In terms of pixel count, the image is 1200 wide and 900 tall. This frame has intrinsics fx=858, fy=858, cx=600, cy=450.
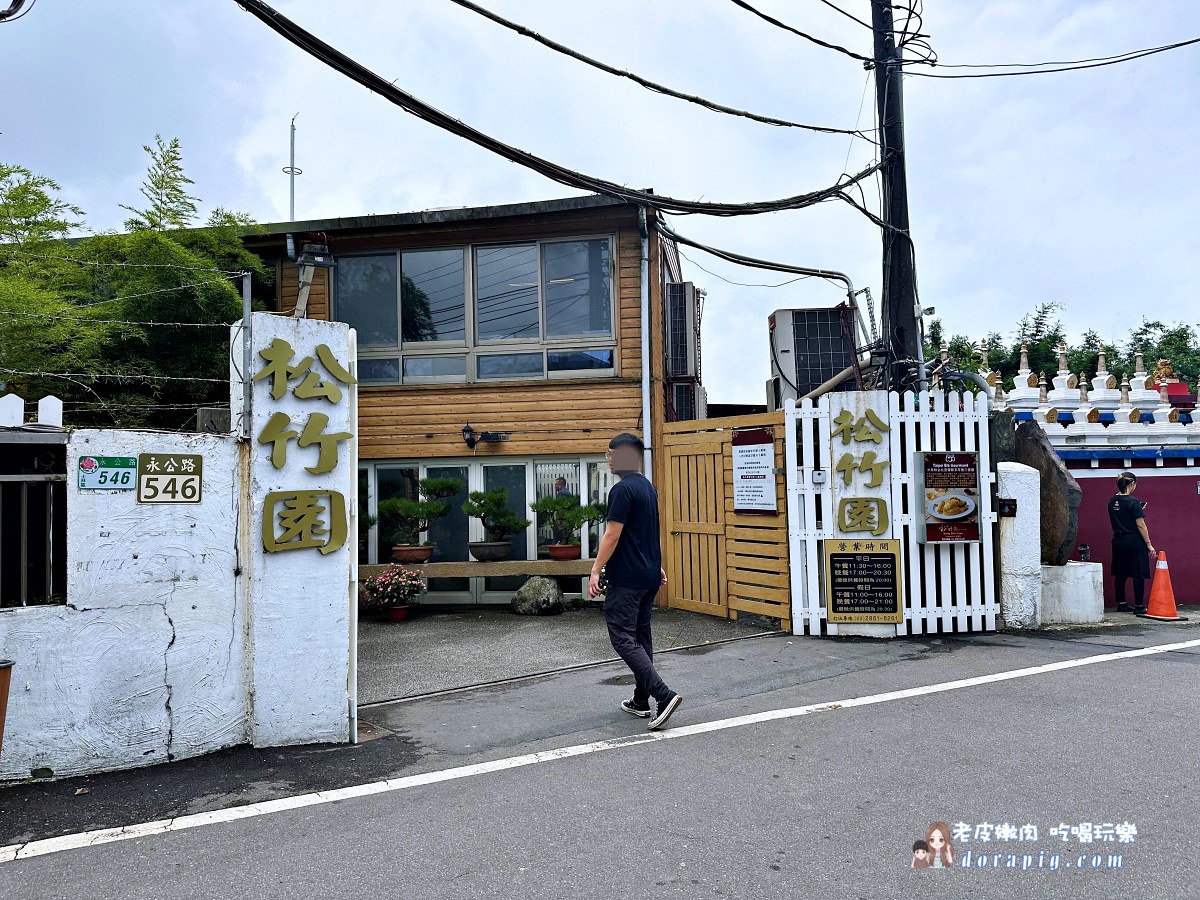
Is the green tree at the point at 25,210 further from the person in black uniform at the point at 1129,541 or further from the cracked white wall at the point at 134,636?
the person in black uniform at the point at 1129,541

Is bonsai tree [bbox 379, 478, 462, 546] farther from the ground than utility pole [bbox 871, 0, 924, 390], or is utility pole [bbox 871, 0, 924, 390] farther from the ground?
utility pole [bbox 871, 0, 924, 390]

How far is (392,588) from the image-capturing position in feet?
34.7

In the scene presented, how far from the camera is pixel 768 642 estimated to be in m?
8.67

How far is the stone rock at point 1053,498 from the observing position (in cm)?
982

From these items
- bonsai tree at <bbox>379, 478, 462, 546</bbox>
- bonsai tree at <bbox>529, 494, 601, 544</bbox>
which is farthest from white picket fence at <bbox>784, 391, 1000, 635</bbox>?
bonsai tree at <bbox>379, 478, 462, 546</bbox>

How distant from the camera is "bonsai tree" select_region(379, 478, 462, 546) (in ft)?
35.4

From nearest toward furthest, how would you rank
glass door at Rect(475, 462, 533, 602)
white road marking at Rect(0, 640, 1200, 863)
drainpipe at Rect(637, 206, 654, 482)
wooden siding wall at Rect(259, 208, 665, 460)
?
white road marking at Rect(0, 640, 1200, 863) < drainpipe at Rect(637, 206, 654, 482) < wooden siding wall at Rect(259, 208, 665, 460) < glass door at Rect(475, 462, 533, 602)

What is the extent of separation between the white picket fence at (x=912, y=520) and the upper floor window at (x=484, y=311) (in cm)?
348

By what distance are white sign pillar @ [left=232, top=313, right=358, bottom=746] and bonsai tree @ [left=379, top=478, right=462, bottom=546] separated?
5.15 m

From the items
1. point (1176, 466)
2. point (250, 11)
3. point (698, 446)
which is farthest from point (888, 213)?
point (250, 11)

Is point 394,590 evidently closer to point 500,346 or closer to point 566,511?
point 566,511

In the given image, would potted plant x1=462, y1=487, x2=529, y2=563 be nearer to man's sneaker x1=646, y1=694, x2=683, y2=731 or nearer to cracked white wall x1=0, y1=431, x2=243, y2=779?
cracked white wall x1=0, y1=431, x2=243, y2=779

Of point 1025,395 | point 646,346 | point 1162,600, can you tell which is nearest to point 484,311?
point 646,346

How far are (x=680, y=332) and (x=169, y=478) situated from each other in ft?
27.1
